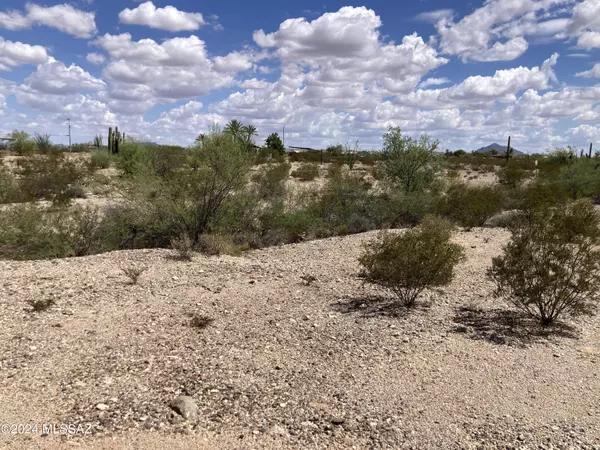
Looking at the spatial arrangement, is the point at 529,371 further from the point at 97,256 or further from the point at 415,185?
the point at 415,185

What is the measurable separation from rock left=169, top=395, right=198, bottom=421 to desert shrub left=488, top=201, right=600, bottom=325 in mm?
4674

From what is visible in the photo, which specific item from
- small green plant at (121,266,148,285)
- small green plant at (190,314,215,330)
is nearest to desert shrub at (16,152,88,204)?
small green plant at (121,266,148,285)

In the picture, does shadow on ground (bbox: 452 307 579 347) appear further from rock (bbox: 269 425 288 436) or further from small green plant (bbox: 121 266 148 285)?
small green plant (bbox: 121 266 148 285)

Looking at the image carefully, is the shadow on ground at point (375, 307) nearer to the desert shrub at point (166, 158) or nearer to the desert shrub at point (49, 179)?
the desert shrub at point (166, 158)

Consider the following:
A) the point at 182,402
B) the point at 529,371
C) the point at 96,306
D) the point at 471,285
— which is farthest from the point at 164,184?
the point at 529,371

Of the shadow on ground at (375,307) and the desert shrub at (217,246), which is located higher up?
the desert shrub at (217,246)

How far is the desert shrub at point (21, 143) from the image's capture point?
4475 cm

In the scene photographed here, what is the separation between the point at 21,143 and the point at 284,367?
158 ft

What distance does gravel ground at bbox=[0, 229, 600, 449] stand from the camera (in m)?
4.33

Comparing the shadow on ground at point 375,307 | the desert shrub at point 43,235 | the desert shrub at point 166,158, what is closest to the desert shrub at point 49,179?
the desert shrub at point 166,158

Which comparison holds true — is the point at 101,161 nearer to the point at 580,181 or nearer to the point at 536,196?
the point at 536,196

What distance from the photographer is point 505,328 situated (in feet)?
22.3

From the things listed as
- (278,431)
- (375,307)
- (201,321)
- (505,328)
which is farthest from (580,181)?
(278,431)

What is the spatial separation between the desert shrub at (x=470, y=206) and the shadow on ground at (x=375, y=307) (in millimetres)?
8278
